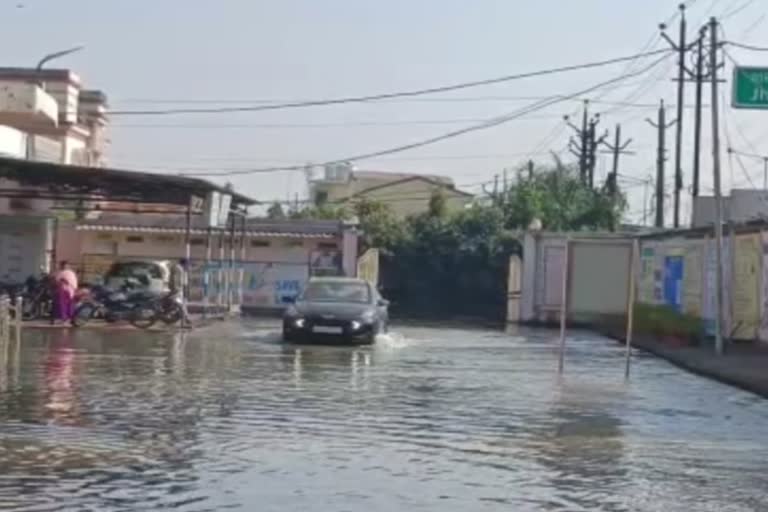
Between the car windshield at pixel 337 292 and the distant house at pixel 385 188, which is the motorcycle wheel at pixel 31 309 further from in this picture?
the distant house at pixel 385 188

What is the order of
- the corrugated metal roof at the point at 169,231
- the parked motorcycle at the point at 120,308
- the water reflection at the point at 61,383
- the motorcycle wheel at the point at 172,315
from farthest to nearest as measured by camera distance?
the corrugated metal roof at the point at 169,231
the motorcycle wheel at the point at 172,315
the parked motorcycle at the point at 120,308
the water reflection at the point at 61,383

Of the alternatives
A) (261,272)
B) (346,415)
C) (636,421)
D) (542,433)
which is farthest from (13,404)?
(261,272)

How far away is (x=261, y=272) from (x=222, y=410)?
36.1 meters

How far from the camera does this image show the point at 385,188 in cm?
10850

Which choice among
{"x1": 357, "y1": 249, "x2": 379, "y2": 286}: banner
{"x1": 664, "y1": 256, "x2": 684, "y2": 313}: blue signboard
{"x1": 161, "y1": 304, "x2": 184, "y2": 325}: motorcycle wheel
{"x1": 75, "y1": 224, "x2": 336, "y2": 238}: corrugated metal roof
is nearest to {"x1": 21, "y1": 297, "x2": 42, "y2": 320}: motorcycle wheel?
{"x1": 161, "y1": 304, "x2": 184, "y2": 325}: motorcycle wheel

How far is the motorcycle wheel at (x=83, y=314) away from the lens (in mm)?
35531

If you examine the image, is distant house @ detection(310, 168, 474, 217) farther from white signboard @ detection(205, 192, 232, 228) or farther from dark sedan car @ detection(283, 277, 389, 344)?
dark sedan car @ detection(283, 277, 389, 344)

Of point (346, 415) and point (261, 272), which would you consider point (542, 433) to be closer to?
point (346, 415)

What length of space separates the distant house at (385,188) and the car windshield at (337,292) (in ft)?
215

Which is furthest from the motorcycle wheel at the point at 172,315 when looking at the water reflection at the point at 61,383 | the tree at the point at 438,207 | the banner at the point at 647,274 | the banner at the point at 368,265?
the tree at the point at 438,207

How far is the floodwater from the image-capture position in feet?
35.9

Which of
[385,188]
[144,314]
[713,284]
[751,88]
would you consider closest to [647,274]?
[713,284]

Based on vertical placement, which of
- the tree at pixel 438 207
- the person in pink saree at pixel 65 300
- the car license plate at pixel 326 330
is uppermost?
the tree at pixel 438 207

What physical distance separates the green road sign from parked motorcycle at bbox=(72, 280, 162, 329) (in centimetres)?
1670
